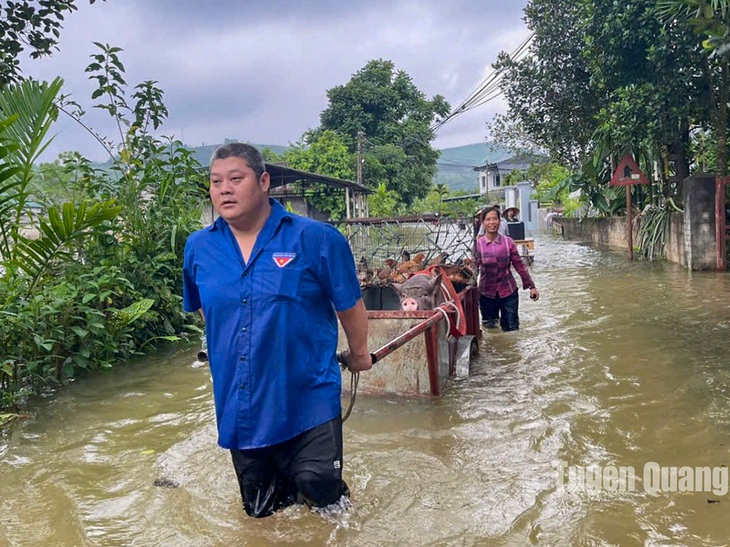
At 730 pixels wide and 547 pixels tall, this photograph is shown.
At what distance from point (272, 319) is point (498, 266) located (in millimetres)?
4893

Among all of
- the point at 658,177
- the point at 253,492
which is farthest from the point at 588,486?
the point at 658,177

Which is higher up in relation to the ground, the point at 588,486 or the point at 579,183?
the point at 579,183

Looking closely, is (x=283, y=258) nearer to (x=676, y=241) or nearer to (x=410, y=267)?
(x=410, y=267)

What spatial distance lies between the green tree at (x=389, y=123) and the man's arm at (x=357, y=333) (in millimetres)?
28552

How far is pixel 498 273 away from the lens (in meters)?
7.13

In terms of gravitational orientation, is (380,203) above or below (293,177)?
below

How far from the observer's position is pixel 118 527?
11.5 feet

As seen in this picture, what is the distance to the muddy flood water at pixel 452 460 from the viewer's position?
3.29 metres

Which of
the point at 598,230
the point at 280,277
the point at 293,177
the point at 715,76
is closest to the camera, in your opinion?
the point at 280,277

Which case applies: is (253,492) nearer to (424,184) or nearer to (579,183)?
(579,183)

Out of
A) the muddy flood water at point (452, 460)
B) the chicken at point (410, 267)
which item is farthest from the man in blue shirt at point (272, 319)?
the chicken at point (410, 267)

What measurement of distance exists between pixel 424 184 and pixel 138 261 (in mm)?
27774

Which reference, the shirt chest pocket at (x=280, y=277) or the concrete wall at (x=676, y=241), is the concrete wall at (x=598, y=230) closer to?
the concrete wall at (x=676, y=241)

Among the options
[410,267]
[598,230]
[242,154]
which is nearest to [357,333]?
[242,154]
